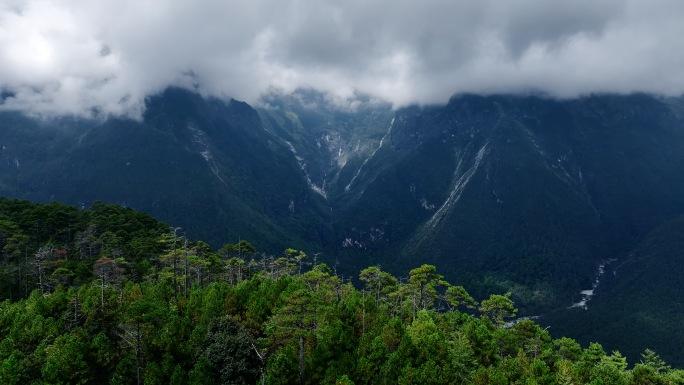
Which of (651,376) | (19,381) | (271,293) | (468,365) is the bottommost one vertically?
(651,376)

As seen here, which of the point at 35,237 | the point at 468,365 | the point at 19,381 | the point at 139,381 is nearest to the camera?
the point at 19,381

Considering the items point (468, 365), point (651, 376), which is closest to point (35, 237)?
point (468, 365)

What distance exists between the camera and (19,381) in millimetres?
50281

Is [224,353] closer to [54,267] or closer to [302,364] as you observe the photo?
[302,364]

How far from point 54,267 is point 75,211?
30.5 m

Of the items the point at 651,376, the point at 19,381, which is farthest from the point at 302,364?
the point at 651,376

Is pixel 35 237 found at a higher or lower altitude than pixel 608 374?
higher

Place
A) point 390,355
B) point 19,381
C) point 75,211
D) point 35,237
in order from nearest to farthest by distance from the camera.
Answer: point 19,381
point 390,355
point 35,237
point 75,211

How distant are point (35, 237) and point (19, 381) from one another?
224 ft

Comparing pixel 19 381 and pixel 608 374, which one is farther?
pixel 608 374

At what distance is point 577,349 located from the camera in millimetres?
85312

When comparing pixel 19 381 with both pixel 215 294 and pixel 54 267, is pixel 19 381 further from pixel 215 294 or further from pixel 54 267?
pixel 54 267

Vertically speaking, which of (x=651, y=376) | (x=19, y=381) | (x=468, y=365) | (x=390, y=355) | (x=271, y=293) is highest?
(x=271, y=293)

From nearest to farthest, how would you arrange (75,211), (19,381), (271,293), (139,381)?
1. (19,381)
2. (139,381)
3. (271,293)
4. (75,211)
